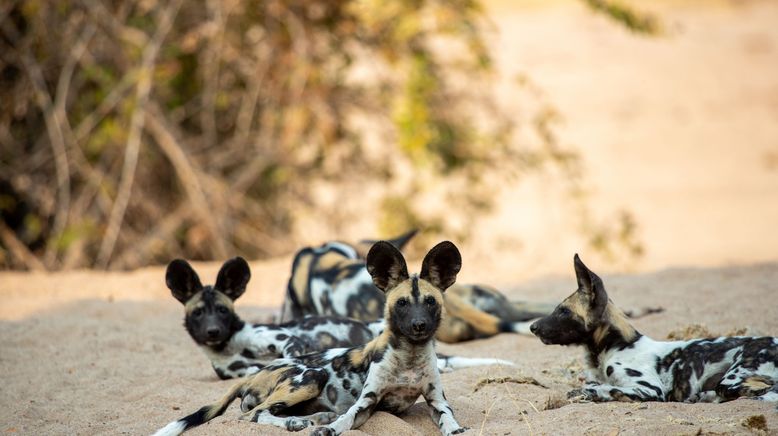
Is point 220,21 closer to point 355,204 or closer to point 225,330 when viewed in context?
point 355,204

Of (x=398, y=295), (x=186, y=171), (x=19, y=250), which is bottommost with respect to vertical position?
(x=398, y=295)

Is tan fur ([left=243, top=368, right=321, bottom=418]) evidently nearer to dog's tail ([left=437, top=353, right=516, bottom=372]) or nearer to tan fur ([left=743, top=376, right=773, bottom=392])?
dog's tail ([left=437, top=353, right=516, bottom=372])

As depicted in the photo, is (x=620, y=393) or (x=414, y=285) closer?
(x=414, y=285)

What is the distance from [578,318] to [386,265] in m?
1.03

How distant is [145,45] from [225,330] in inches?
203

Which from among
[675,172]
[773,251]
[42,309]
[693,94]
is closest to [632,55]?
[693,94]

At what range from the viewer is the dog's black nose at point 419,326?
3846 millimetres

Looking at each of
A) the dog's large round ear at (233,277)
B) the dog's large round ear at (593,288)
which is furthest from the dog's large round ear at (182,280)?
the dog's large round ear at (593,288)

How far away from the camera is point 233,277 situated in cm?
550

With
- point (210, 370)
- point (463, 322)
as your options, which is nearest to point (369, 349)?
point (210, 370)

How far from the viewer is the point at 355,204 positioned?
37.1 ft

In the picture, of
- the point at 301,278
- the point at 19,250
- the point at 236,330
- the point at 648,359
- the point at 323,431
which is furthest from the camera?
the point at 19,250

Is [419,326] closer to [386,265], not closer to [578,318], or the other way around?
[386,265]

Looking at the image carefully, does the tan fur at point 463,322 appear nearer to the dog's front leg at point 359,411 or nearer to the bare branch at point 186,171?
the dog's front leg at point 359,411
